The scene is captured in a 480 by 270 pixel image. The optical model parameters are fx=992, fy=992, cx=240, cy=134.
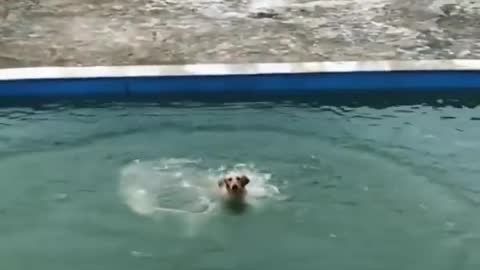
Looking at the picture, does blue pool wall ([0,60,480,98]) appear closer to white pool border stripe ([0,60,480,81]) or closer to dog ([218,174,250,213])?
white pool border stripe ([0,60,480,81])

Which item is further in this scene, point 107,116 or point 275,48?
point 275,48

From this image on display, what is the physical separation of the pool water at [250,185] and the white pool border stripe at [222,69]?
32cm

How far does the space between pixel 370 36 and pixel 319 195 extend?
124 inches

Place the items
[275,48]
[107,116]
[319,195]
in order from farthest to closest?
[275,48] → [107,116] → [319,195]

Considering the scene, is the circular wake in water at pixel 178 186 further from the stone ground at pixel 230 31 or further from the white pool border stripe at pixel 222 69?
the stone ground at pixel 230 31

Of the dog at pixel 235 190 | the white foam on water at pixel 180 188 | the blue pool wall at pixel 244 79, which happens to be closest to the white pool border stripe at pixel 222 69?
the blue pool wall at pixel 244 79

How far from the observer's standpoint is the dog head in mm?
7703

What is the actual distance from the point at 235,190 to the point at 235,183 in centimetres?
8

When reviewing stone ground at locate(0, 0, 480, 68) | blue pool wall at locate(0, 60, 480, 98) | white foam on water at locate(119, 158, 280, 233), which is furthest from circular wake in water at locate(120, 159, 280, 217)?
stone ground at locate(0, 0, 480, 68)

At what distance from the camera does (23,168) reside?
8375 mm

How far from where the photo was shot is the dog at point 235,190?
304 inches

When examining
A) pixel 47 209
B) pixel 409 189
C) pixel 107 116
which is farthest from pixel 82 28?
pixel 409 189

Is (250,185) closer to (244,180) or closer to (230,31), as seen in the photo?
(244,180)

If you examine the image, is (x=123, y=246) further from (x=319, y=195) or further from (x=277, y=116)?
(x=277, y=116)
